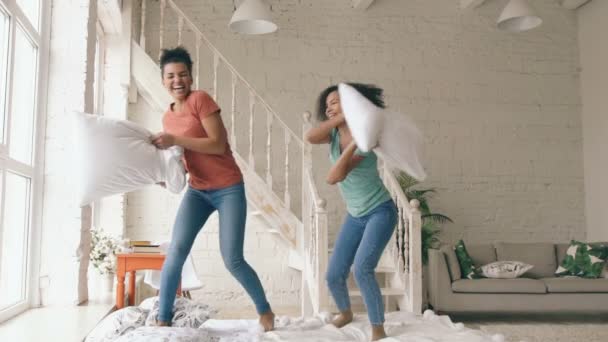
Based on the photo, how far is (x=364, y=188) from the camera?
3068 mm

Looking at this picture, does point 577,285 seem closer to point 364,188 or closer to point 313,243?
point 313,243

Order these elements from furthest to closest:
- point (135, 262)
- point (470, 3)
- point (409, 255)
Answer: point (470, 3) < point (409, 255) < point (135, 262)

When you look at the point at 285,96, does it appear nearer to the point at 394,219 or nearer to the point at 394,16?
the point at 394,16

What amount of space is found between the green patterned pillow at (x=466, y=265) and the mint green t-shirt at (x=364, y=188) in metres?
3.04

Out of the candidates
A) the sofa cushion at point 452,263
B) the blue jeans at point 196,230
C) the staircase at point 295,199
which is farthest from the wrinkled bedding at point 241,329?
the sofa cushion at point 452,263

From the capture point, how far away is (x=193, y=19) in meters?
6.84

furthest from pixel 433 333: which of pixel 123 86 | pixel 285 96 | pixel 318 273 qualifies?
pixel 285 96

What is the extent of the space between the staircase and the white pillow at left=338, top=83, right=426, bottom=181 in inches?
67.7

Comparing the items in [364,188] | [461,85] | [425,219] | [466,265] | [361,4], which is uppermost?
[361,4]

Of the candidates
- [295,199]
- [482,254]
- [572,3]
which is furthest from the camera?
[572,3]

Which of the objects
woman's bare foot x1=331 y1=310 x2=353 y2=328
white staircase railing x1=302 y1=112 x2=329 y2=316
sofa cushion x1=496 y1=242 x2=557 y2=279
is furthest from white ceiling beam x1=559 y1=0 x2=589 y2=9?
woman's bare foot x1=331 y1=310 x2=353 y2=328

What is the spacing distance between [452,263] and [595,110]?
3004 mm

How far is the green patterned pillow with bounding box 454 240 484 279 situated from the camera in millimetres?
5785

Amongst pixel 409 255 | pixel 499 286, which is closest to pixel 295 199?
pixel 409 255
